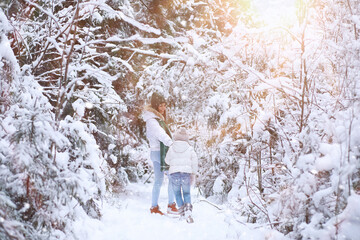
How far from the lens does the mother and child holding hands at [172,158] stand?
15.1 feet

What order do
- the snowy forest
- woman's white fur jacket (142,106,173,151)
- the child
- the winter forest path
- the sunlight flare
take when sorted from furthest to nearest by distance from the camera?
woman's white fur jacket (142,106,173,151) < the child < the winter forest path < the sunlight flare < the snowy forest

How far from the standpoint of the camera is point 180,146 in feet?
15.3

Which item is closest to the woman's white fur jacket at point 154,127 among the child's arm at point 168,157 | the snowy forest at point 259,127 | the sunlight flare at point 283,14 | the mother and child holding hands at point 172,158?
the mother and child holding hands at point 172,158

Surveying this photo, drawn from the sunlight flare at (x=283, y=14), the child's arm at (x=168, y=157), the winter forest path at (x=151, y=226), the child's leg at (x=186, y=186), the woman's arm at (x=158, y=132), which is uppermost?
the sunlight flare at (x=283, y=14)

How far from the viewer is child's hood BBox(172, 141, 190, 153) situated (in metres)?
4.63

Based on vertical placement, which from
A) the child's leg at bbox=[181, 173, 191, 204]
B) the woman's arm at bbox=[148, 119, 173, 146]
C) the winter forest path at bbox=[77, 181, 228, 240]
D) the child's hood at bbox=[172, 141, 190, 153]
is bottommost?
the winter forest path at bbox=[77, 181, 228, 240]

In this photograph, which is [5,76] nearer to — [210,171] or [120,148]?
[120,148]

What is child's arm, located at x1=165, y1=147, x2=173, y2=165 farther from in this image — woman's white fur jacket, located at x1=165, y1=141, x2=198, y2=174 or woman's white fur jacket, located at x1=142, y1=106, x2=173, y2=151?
woman's white fur jacket, located at x1=142, y1=106, x2=173, y2=151

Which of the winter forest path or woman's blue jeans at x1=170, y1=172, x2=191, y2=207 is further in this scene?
woman's blue jeans at x1=170, y1=172, x2=191, y2=207

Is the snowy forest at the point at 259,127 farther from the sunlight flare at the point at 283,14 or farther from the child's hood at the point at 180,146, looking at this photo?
the child's hood at the point at 180,146

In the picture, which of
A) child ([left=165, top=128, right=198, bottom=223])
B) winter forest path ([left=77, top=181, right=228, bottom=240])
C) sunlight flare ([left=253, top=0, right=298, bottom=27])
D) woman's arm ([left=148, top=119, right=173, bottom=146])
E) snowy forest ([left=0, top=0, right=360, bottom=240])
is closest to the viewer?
snowy forest ([left=0, top=0, right=360, bottom=240])

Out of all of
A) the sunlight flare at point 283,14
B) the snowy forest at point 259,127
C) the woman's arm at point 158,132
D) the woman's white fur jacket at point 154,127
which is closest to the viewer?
the snowy forest at point 259,127

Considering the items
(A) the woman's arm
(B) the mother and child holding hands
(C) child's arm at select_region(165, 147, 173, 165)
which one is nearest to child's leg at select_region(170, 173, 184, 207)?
(B) the mother and child holding hands

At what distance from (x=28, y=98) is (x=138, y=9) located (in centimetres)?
673
